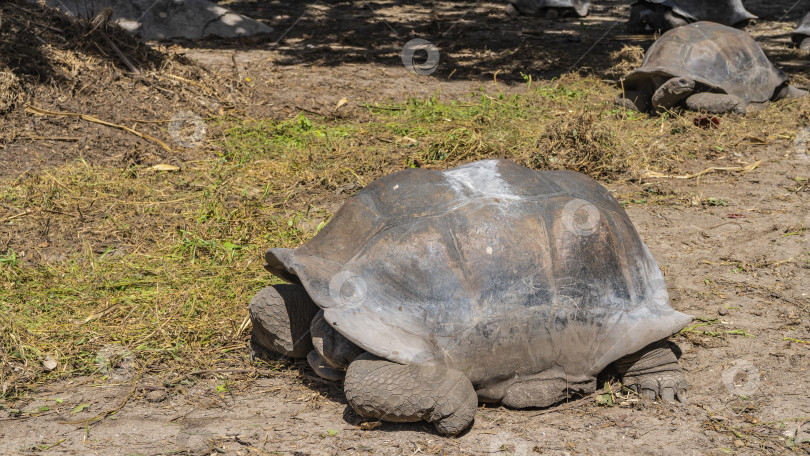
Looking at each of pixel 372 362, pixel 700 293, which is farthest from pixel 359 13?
pixel 372 362

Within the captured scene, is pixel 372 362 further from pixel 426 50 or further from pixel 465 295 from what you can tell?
pixel 426 50

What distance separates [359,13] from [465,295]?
984 centimetres

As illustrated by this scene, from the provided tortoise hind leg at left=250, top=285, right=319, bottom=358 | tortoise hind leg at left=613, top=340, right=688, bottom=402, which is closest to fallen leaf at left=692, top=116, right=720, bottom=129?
tortoise hind leg at left=613, top=340, right=688, bottom=402

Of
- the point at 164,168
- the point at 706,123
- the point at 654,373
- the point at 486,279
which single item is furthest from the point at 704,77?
the point at 486,279

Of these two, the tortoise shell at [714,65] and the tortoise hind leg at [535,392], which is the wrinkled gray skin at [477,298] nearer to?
the tortoise hind leg at [535,392]

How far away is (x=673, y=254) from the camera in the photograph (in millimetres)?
4371

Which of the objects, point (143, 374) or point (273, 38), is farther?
point (273, 38)

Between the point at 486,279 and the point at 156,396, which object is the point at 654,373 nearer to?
the point at 486,279

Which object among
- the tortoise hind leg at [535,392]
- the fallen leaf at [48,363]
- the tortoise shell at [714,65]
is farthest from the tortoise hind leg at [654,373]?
the tortoise shell at [714,65]

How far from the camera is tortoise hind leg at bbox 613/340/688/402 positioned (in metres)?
3.08

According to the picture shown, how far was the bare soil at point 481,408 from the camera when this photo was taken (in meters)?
2.81

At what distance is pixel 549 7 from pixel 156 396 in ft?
33.7

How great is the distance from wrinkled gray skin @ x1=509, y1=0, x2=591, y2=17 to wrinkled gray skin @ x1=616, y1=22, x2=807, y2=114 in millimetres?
4583

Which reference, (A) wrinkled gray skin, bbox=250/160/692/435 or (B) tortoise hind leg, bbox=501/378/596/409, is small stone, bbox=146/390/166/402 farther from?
(B) tortoise hind leg, bbox=501/378/596/409
